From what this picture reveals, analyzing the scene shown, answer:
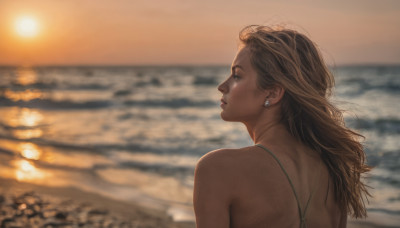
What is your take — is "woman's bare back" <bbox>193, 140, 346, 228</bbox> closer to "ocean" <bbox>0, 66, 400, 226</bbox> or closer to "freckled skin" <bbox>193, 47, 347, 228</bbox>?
"freckled skin" <bbox>193, 47, 347, 228</bbox>

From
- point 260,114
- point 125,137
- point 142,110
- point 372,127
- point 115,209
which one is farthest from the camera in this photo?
point 142,110

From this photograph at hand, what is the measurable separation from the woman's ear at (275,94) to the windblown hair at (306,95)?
20 millimetres

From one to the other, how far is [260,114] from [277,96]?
0.41 ft

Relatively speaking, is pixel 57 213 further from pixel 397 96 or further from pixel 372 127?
pixel 397 96

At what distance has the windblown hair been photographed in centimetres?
179

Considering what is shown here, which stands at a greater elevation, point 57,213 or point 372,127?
point 57,213

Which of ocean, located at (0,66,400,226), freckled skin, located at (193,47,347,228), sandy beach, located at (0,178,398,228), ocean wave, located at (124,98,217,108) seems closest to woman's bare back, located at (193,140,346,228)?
freckled skin, located at (193,47,347,228)

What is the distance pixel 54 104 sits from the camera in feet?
75.8

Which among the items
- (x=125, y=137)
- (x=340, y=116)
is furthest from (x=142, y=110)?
(x=340, y=116)

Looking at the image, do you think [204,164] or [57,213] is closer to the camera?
[204,164]

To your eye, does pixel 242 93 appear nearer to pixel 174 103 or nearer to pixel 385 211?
pixel 385 211

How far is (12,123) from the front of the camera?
48.1 ft

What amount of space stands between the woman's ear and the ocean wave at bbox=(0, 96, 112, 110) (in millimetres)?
20950

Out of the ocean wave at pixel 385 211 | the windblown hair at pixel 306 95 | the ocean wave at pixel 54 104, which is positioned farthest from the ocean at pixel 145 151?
the ocean wave at pixel 54 104
